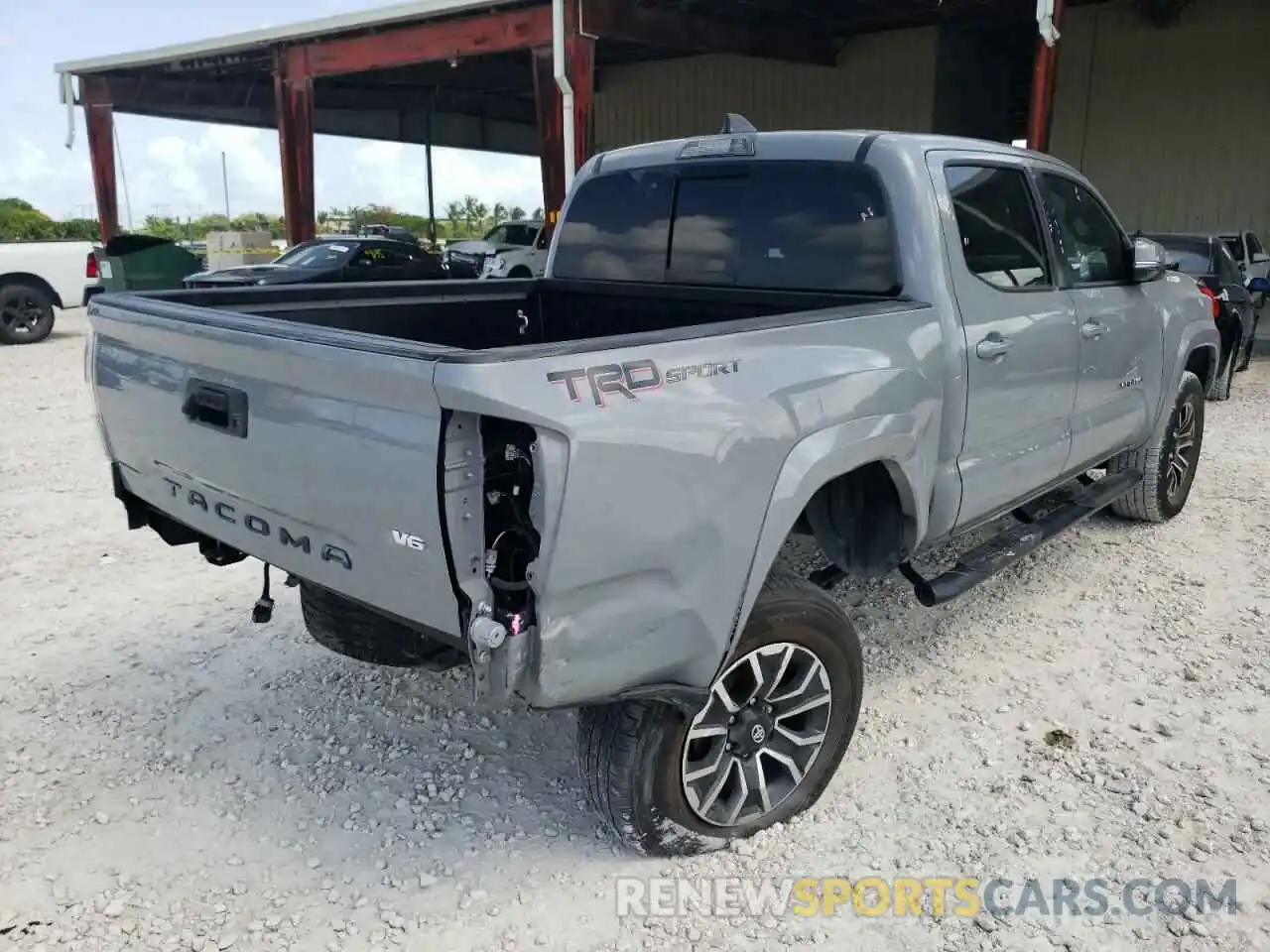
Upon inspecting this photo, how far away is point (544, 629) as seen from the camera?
7.50ft

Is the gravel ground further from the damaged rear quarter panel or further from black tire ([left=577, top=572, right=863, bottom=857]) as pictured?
the damaged rear quarter panel

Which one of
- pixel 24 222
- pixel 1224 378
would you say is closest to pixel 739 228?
pixel 1224 378

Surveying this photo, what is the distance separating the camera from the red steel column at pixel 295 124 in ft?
65.0

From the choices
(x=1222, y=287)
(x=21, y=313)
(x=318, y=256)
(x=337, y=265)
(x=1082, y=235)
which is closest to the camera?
(x=1082, y=235)

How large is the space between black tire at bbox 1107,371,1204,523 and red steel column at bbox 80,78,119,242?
22678mm

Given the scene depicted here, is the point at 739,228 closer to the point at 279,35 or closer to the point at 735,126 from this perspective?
the point at 735,126

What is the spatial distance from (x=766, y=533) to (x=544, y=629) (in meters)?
0.70

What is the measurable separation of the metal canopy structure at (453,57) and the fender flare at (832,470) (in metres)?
11.9

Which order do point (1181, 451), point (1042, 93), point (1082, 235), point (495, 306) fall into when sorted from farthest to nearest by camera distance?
point (1042, 93)
point (1181, 451)
point (1082, 235)
point (495, 306)

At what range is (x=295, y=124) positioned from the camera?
65.5 ft

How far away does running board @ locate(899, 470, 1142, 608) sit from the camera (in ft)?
12.3

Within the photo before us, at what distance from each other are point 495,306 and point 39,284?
13484 millimetres

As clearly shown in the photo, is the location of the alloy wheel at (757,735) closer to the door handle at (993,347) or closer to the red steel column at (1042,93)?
the door handle at (993,347)

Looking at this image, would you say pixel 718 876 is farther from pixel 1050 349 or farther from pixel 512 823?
pixel 1050 349
